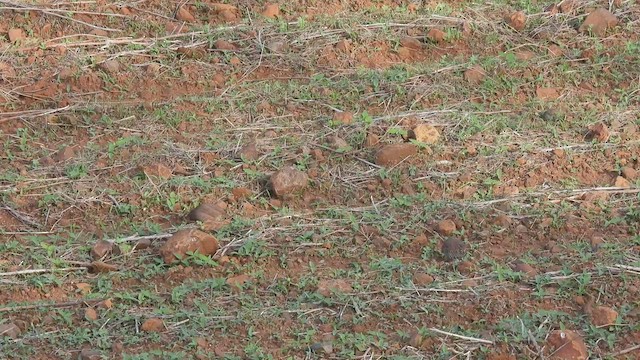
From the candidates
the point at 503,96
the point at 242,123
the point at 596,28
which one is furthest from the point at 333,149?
→ the point at 596,28

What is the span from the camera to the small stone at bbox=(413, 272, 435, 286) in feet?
11.6

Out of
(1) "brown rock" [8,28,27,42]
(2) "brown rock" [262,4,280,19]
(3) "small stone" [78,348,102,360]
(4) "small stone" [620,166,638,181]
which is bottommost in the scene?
(4) "small stone" [620,166,638,181]

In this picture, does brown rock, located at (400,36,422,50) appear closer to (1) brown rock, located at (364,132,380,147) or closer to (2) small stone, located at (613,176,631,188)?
(1) brown rock, located at (364,132,380,147)

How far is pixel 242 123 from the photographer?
471cm

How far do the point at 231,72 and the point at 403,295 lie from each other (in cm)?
205

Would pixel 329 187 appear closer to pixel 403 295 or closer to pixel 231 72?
pixel 403 295

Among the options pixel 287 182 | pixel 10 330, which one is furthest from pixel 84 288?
pixel 287 182

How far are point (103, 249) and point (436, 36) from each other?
89.7 inches

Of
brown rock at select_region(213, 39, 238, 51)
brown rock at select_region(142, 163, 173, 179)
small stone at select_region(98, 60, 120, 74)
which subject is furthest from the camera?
brown rock at select_region(213, 39, 238, 51)

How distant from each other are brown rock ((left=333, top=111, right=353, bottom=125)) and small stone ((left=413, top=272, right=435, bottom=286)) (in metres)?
1.21

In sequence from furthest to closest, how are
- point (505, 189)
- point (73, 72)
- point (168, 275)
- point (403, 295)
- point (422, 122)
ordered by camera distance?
point (73, 72)
point (422, 122)
point (505, 189)
point (168, 275)
point (403, 295)

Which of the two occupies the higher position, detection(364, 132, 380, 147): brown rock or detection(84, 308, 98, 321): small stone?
detection(84, 308, 98, 321): small stone

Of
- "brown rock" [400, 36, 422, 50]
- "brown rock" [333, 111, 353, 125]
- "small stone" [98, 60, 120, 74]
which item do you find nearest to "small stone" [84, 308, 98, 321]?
"brown rock" [333, 111, 353, 125]

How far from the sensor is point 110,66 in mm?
5145
